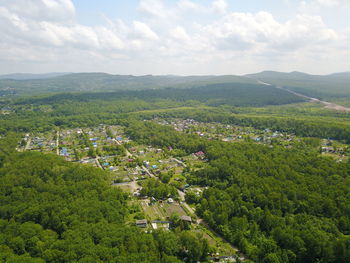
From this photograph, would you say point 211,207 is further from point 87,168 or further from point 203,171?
point 87,168

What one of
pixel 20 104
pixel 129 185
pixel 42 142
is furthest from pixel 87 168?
pixel 20 104

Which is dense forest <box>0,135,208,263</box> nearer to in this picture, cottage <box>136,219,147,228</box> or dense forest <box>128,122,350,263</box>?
cottage <box>136,219,147,228</box>

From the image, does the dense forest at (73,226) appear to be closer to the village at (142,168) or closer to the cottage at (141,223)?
the cottage at (141,223)

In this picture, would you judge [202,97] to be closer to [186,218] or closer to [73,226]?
[186,218]

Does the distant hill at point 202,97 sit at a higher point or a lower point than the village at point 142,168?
higher

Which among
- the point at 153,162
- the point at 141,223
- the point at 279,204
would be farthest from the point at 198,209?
the point at 153,162

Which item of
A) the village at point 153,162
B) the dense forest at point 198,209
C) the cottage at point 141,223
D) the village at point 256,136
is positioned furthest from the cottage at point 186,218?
the village at point 256,136
